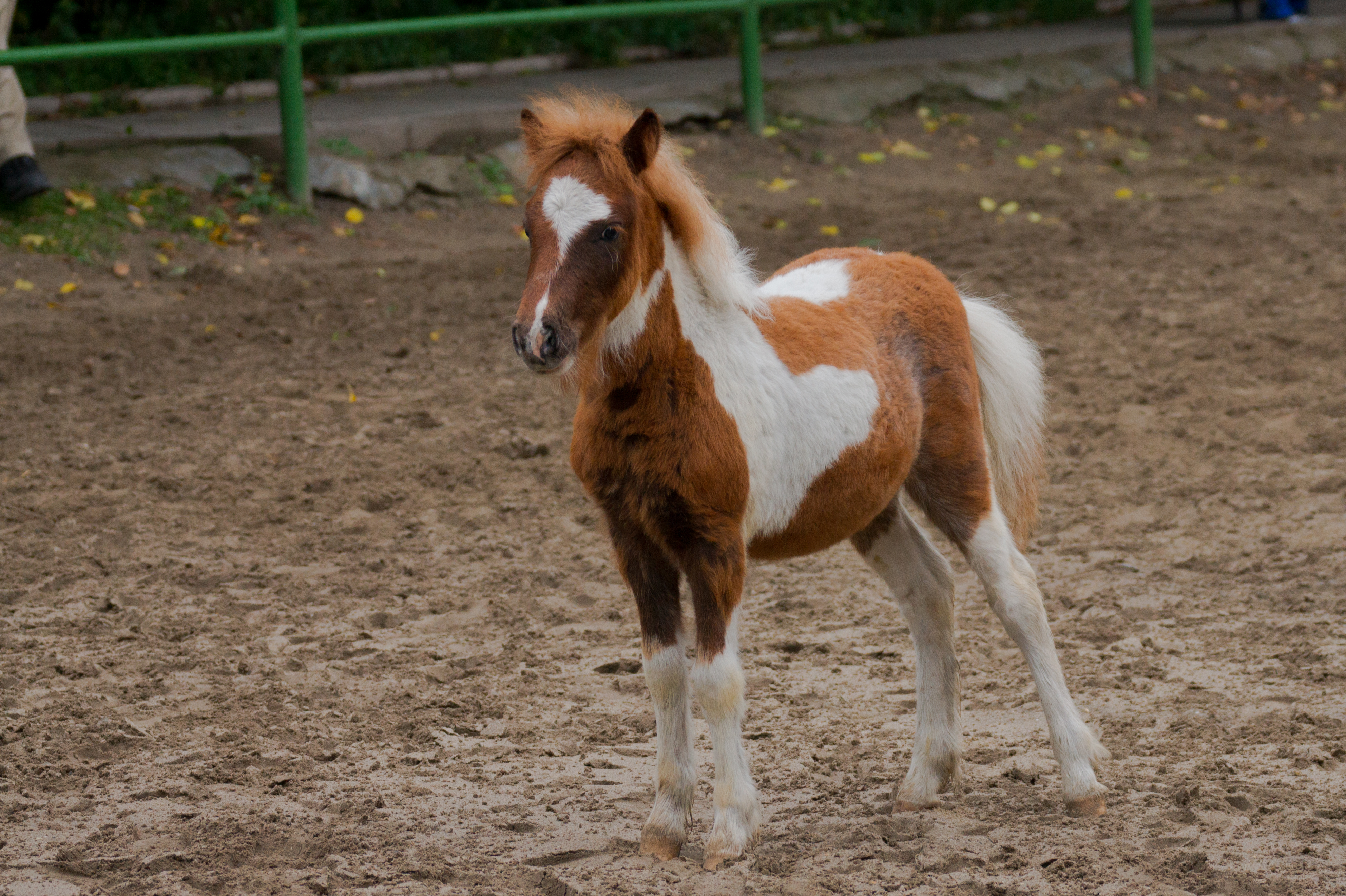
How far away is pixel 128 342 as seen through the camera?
705cm

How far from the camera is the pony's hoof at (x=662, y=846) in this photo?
330cm

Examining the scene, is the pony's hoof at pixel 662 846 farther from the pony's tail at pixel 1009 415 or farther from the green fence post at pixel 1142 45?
the green fence post at pixel 1142 45

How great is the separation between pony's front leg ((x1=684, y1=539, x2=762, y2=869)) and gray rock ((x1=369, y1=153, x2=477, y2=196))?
6620 millimetres

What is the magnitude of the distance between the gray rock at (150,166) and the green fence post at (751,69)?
3619mm

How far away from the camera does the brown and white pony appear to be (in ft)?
9.93

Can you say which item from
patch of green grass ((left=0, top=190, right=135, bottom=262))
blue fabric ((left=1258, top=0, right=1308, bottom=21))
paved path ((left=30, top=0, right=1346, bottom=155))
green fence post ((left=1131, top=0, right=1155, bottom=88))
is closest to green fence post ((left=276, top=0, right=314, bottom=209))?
paved path ((left=30, top=0, right=1346, bottom=155))

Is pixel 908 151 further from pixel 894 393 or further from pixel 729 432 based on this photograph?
pixel 729 432

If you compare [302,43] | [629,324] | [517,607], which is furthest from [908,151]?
[629,324]

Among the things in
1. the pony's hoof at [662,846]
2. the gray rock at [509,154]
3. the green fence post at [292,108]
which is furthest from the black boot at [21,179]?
the pony's hoof at [662,846]

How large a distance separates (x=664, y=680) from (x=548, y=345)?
33.6 inches

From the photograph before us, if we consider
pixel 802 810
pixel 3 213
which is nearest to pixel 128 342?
pixel 3 213

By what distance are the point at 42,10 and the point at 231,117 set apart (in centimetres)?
273

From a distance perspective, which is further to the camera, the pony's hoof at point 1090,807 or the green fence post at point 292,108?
the green fence post at point 292,108

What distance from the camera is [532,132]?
10.3ft
